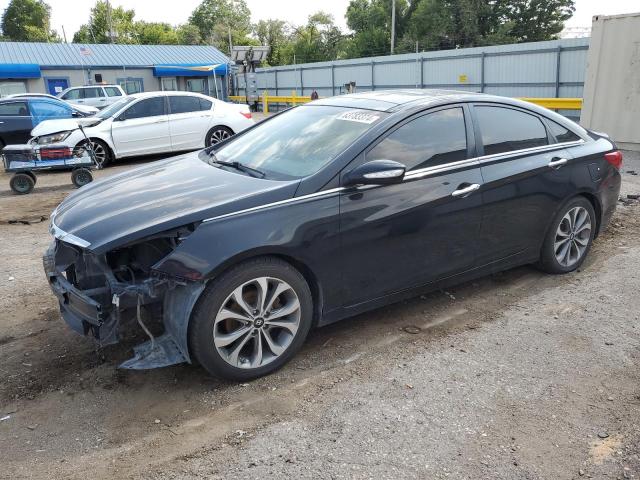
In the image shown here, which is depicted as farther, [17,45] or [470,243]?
[17,45]

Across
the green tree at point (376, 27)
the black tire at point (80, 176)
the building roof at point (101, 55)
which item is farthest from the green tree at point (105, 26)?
the black tire at point (80, 176)

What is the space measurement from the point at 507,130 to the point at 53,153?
8.32m

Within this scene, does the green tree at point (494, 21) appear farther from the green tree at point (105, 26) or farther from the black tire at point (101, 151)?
the green tree at point (105, 26)

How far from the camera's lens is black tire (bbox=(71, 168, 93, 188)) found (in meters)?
10.1

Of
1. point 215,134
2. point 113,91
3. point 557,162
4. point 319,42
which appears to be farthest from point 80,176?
point 319,42

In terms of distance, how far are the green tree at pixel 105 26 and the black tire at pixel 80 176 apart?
236ft

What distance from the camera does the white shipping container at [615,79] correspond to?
1103 centimetres

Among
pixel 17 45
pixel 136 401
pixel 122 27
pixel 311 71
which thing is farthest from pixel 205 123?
pixel 122 27

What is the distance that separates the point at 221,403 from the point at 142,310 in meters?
0.71

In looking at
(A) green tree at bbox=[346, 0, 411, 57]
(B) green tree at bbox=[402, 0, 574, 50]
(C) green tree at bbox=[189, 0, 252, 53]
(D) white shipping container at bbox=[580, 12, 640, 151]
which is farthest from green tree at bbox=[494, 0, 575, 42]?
(C) green tree at bbox=[189, 0, 252, 53]

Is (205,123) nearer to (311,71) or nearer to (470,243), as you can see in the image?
(470,243)

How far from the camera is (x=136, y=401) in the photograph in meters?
3.22

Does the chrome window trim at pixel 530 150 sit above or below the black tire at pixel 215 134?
above

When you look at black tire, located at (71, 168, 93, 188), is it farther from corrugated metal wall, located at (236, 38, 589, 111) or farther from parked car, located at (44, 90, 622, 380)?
corrugated metal wall, located at (236, 38, 589, 111)
